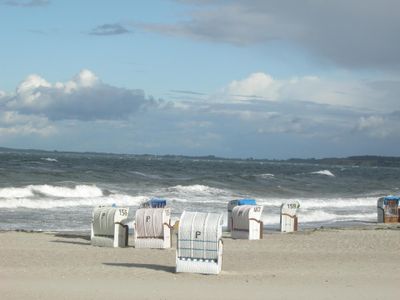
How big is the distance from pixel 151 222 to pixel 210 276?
489cm

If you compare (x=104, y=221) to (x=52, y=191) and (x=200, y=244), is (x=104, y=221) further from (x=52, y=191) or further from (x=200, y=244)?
(x=52, y=191)

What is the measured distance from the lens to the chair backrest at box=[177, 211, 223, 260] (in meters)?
13.3

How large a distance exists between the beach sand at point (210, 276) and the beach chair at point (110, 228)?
1.53ft

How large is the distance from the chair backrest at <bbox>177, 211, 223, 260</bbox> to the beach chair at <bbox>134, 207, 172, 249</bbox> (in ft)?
14.2

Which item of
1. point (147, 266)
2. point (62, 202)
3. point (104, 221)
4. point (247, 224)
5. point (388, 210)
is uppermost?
point (104, 221)

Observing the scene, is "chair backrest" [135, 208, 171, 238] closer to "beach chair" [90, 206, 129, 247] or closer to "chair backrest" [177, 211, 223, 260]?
"beach chair" [90, 206, 129, 247]

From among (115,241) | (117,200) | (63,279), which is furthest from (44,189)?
(63,279)

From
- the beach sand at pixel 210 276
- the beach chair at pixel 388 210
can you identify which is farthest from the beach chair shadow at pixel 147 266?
the beach chair at pixel 388 210

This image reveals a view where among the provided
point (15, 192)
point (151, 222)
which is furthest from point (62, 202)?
point (151, 222)

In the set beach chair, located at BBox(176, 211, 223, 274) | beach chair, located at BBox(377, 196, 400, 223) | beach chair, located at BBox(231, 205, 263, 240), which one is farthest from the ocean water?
beach chair, located at BBox(176, 211, 223, 274)

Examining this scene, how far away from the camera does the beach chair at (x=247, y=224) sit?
20703mm

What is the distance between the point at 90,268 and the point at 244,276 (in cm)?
294

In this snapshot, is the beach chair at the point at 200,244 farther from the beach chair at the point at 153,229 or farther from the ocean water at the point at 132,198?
the ocean water at the point at 132,198

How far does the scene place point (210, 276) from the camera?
43.7ft
